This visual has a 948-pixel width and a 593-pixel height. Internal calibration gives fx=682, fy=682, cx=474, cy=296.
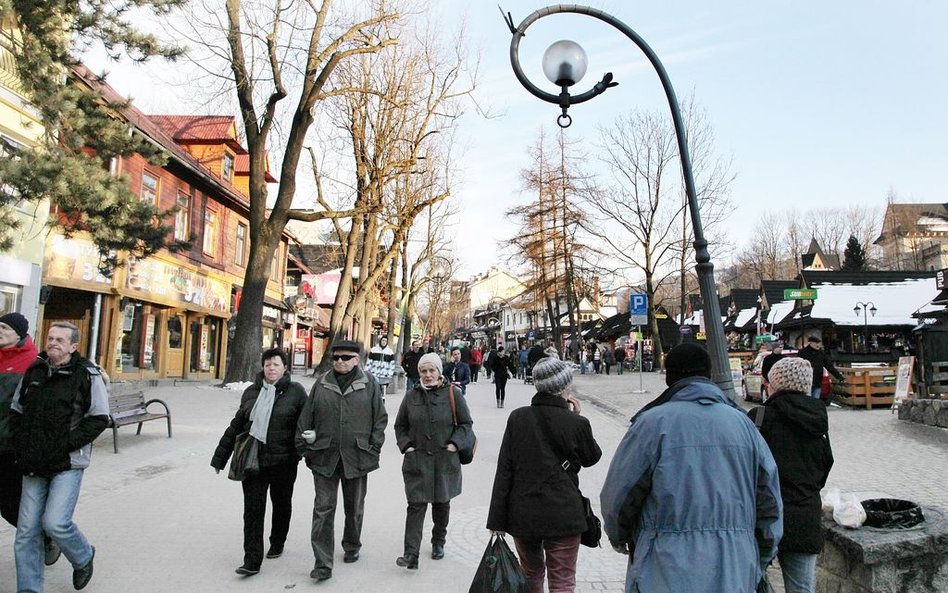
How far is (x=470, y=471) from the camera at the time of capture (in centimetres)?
936

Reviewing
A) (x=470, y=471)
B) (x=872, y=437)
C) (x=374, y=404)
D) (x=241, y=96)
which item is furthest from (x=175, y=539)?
(x=241, y=96)

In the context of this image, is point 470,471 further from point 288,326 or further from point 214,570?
point 288,326

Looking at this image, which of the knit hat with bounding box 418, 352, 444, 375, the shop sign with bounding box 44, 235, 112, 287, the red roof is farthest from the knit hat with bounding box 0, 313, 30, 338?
the red roof

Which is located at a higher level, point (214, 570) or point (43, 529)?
point (43, 529)

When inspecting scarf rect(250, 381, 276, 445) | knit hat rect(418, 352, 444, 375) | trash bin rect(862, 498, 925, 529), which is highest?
knit hat rect(418, 352, 444, 375)

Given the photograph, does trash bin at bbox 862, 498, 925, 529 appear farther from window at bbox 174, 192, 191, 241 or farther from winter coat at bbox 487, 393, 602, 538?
window at bbox 174, 192, 191, 241

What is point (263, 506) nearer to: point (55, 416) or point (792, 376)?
point (55, 416)

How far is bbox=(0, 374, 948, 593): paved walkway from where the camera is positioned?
4926 millimetres

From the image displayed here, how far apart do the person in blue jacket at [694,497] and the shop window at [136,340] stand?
2113 cm

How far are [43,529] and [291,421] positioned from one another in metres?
1.74

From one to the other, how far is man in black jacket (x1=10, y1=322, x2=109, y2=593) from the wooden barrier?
17616 mm

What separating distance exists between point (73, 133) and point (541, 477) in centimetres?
961

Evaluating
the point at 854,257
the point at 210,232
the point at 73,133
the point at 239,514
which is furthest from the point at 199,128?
the point at 854,257

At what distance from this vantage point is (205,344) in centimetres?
2719
